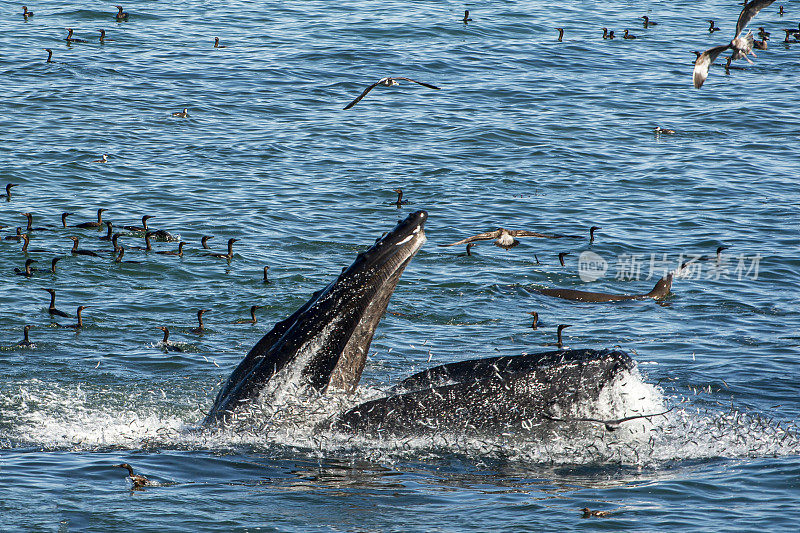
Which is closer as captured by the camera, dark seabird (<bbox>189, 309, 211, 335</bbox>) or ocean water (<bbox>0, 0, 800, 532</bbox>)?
ocean water (<bbox>0, 0, 800, 532</bbox>)

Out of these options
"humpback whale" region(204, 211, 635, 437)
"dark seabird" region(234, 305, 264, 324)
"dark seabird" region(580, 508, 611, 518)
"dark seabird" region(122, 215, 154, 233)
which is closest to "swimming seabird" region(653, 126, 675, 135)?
"dark seabird" region(122, 215, 154, 233)

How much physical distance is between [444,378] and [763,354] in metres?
6.58

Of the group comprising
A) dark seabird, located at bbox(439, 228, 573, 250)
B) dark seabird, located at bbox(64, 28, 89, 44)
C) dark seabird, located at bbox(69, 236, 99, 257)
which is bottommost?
dark seabird, located at bbox(69, 236, 99, 257)

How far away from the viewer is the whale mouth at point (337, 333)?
7902 millimetres

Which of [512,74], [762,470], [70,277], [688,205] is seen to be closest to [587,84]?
[512,74]

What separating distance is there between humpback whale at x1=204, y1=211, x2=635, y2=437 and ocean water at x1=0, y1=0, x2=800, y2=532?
221 millimetres

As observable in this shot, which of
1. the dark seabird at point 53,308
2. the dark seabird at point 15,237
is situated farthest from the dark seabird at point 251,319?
the dark seabird at point 15,237

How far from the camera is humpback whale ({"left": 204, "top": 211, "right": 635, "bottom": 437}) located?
754cm

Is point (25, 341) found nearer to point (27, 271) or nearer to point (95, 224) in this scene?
point (27, 271)

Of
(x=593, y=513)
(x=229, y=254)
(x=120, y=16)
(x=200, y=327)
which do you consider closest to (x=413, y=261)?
(x=229, y=254)

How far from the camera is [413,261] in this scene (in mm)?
17672

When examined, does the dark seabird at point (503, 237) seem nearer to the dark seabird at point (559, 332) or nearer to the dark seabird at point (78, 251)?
the dark seabird at point (559, 332)

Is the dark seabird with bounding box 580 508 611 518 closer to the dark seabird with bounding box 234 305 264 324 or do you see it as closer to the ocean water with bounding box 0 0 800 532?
the ocean water with bounding box 0 0 800 532

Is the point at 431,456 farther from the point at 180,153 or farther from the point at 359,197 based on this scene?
the point at 180,153
